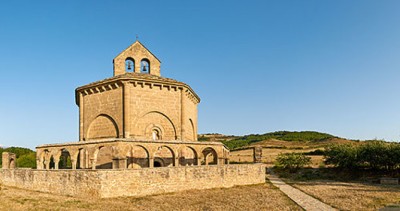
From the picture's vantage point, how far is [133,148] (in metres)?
19.5

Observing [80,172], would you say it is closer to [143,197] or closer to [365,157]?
[143,197]

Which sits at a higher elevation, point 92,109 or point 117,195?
point 92,109

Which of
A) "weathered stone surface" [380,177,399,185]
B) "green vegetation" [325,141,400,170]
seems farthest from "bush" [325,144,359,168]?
"weathered stone surface" [380,177,399,185]

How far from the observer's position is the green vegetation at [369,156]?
2305 cm

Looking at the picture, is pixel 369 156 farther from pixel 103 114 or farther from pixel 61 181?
pixel 61 181

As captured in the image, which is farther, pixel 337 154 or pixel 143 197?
pixel 337 154

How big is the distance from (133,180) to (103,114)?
28.2 feet

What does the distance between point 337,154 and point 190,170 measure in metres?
16.6

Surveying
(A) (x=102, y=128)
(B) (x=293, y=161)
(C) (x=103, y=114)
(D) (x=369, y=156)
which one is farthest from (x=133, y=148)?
(D) (x=369, y=156)

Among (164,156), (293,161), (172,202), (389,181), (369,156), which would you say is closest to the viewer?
(172,202)

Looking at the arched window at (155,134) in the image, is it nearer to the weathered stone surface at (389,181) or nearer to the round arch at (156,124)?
the round arch at (156,124)

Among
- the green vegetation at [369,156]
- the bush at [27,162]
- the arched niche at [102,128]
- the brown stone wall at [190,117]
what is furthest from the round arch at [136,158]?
the bush at [27,162]

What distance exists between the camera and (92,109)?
22.8 metres

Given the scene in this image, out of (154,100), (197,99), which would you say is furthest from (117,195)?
(197,99)
